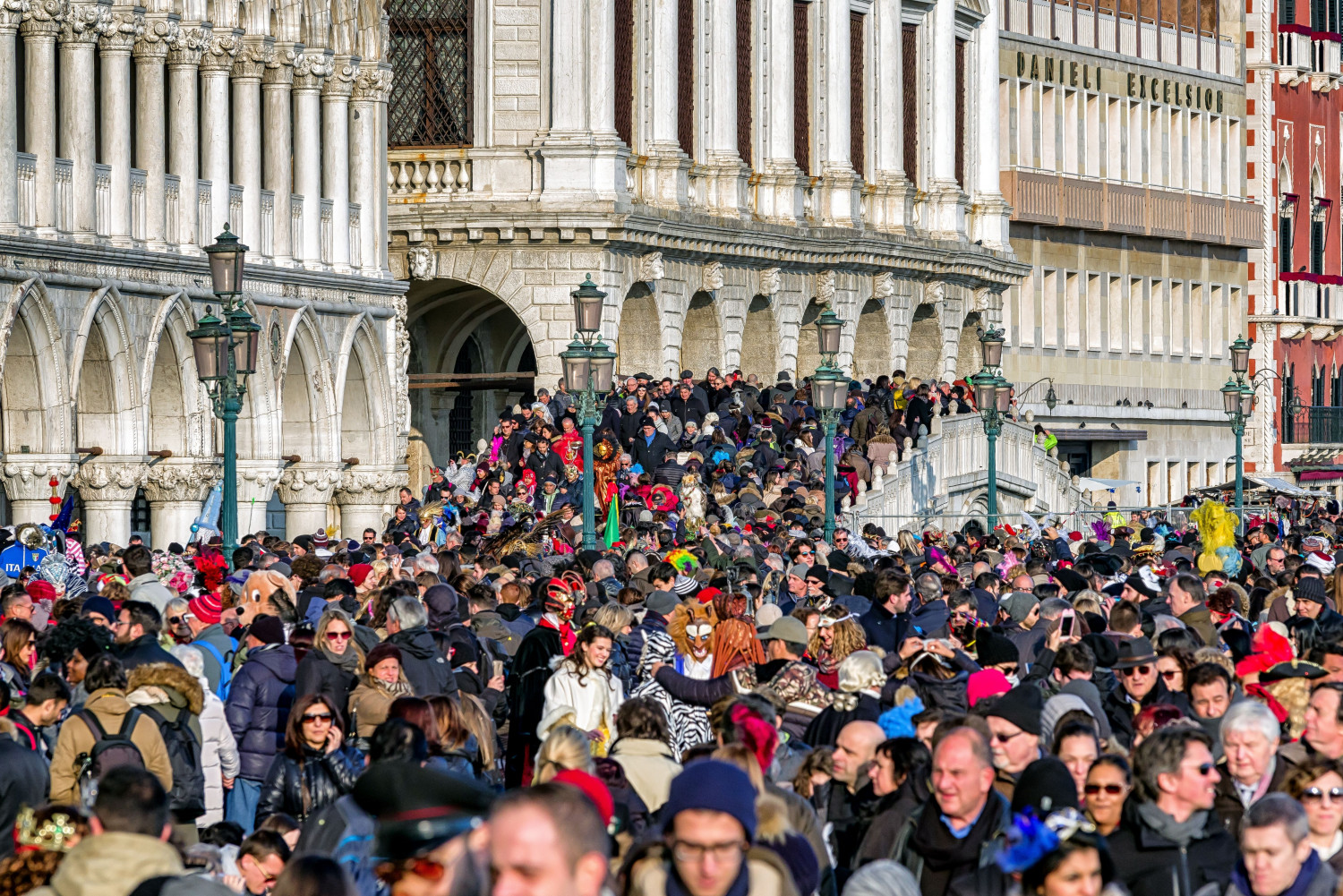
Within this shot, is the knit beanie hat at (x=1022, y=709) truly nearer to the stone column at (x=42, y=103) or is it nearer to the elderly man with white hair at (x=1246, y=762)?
the elderly man with white hair at (x=1246, y=762)

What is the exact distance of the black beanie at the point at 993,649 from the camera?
13.7m

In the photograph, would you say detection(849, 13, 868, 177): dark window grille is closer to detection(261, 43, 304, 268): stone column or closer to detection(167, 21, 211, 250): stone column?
detection(261, 43, 304, 268): stone column

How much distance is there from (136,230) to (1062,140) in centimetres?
3305

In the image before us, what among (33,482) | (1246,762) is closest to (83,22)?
(33,482)

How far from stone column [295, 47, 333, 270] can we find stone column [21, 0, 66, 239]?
230 inches

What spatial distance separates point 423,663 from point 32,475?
1912 cm

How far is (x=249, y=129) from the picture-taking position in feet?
122

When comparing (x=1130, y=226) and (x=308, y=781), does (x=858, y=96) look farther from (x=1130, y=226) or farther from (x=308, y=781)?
(x=308, y=781)

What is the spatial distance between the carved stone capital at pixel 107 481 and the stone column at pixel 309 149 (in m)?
5.19

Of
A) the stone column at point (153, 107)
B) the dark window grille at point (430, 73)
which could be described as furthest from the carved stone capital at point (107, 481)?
the dark window grille at point (430, 73)

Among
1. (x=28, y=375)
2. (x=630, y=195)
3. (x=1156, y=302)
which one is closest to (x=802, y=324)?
(x=630, y=195)

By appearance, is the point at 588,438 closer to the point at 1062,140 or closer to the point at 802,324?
the point at 802,324

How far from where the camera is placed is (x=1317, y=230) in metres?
72.8

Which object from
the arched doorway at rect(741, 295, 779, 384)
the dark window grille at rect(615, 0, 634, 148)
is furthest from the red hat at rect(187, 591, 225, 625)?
the arched doorway at rect(741, 295, 779, 384)
